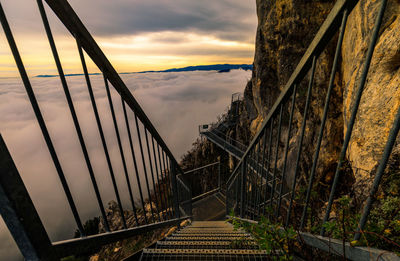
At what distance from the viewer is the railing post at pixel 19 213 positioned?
78 cm

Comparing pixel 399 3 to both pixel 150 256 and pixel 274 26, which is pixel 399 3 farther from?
pixel 274 26

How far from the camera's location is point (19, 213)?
0.81m

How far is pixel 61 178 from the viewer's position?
1119mm

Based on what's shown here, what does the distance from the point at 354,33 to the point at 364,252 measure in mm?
4808

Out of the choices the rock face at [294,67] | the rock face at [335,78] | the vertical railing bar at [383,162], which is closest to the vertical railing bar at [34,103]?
the vertical railing bar at [383,162]

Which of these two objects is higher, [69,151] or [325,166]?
[325,166]

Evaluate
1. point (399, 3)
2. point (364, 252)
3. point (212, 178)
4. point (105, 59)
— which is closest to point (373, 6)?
point (399, 3)

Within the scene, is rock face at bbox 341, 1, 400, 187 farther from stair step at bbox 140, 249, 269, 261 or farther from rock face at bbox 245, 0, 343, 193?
rock face at bbox 245, 0, 343, 193

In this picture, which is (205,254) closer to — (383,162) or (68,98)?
(383,162)

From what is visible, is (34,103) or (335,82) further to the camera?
(335,82)

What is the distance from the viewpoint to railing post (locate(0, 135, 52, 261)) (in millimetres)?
779

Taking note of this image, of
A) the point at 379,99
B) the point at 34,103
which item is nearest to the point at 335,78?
the point at 379,99

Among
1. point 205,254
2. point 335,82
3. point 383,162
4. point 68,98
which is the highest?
point 68,98

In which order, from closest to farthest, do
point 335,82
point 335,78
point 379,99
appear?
point 379,99, point 335,82, point 335,78
